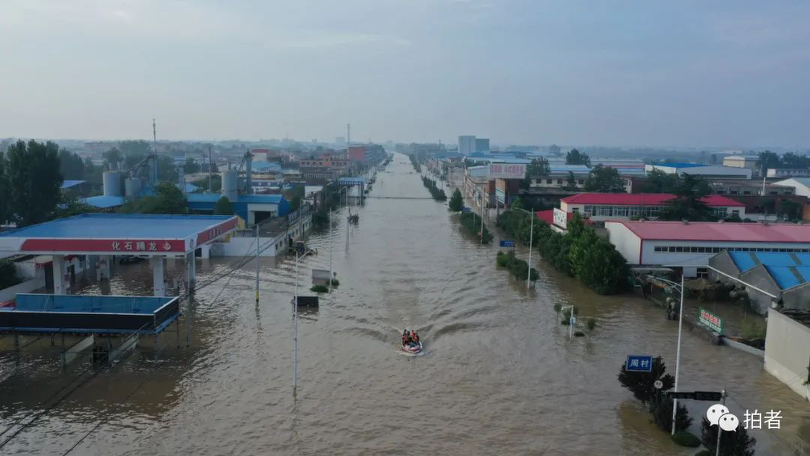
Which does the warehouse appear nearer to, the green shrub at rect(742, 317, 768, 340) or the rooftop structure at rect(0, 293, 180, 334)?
the green shrub at rect(742, 317, 768, 340)

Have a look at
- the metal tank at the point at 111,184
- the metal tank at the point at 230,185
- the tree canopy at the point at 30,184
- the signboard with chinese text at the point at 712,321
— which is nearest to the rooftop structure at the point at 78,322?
the signboard with chinese text at the point at 712,321

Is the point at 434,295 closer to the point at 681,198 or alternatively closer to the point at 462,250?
the point at 462,250

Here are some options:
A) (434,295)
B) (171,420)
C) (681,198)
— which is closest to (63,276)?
(171,420)

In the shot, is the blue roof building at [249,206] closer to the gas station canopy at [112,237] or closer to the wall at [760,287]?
the gas station canopy at [112,237]

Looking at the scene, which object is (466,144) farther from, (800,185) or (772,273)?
(772,273)

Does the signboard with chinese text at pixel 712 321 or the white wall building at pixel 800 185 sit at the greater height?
the white wall building at pixel 800 185

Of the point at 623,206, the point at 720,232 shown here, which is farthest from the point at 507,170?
the point at 720,232
